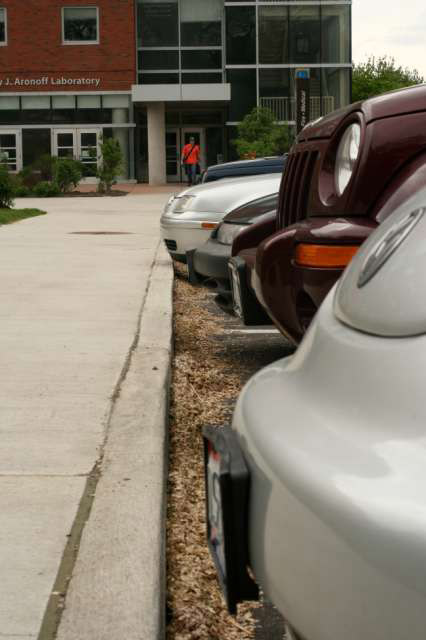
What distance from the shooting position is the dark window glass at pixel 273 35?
45.7m

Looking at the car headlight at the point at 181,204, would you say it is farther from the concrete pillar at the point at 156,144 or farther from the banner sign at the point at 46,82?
the banner sign at the point at 46,82

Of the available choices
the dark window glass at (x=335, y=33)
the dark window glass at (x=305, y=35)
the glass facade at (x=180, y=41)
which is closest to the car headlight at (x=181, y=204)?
the dark window glass at (x=305, y=35)

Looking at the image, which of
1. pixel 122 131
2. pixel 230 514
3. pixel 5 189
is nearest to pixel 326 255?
pixel 230 514

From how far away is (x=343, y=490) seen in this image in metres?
1.47

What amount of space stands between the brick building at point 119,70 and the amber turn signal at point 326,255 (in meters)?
43.5

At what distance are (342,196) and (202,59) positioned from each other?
45751 millimetres

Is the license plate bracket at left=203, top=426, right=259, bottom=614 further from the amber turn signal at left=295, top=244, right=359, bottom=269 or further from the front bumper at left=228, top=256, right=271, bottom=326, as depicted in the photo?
the front bumper at left=228, top=256, right=271, bottom=326

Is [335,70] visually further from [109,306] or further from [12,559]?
[12,559]

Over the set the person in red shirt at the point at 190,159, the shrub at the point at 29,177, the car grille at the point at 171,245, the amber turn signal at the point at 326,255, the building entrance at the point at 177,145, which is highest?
the building entrance at the point at 177,145

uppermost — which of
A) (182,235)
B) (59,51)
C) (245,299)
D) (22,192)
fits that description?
(59,51)

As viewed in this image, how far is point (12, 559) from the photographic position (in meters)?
2.91

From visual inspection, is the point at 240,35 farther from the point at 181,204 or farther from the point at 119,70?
the point at 181,204

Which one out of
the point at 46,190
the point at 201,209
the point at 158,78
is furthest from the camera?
the point at 158,78

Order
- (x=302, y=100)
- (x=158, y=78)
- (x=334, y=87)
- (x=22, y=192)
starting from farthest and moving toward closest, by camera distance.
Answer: (x=158, y=78) → (x=334, y=87) → (x=22, y=192) → (x=302, y=100)
